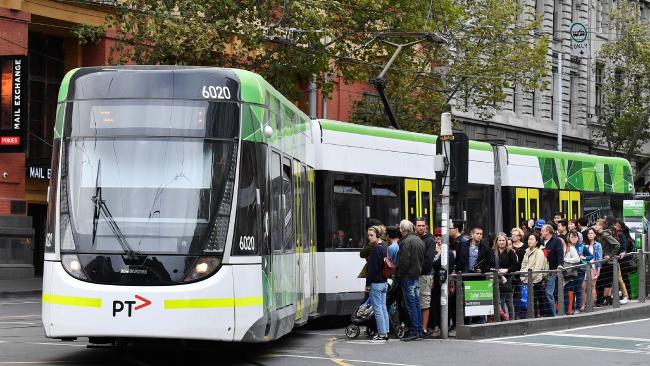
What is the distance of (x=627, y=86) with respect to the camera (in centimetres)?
5841

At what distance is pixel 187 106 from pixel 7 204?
20.6m

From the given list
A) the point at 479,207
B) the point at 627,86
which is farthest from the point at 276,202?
the point at 627,86

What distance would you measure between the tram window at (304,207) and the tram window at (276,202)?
87.0 inches

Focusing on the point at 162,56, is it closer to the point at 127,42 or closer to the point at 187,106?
the point at 127,42

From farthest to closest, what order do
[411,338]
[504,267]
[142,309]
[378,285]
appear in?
[504,267] < [411,338] < [378,285] < [142,309]

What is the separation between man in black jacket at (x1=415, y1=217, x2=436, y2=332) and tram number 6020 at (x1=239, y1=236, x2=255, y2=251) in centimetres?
531

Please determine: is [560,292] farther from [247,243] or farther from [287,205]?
[247,243]

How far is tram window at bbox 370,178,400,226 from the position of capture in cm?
2136

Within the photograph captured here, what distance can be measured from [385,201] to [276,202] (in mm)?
7017

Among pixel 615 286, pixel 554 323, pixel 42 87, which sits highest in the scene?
pixel 42 87

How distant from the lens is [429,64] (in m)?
39.9

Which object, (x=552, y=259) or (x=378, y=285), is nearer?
(x=378, y=285)

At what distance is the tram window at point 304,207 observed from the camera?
1756 centimetres

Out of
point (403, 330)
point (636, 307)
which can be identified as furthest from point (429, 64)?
point (403, 330)
